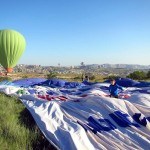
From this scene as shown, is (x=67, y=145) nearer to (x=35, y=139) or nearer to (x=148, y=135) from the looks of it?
(x=35, y=139)

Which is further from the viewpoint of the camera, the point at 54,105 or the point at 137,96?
the point at 137,96

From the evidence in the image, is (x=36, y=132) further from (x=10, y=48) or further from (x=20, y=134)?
(x=10, y=48)

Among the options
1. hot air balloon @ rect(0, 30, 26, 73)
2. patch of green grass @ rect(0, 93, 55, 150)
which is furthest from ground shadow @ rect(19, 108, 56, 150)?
hot air balloon @ rect(0, 30, 26, 73)

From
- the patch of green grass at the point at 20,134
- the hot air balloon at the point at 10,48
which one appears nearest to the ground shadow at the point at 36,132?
the patch of green grass at the point at 20,134

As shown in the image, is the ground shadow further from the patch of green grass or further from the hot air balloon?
the hot air balloon

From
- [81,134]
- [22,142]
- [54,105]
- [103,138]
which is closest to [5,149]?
[22,142]

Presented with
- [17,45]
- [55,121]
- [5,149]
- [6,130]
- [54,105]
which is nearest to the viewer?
[5,149]
